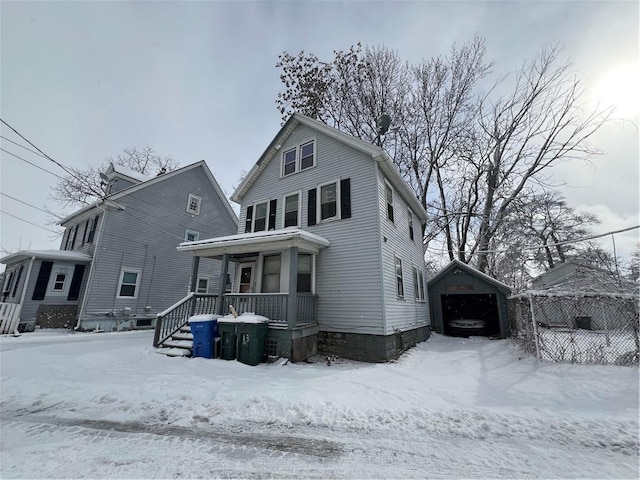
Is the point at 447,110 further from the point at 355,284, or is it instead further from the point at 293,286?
the point at 293,286

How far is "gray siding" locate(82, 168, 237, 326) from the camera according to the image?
1420cm

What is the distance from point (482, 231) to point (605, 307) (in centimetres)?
1280

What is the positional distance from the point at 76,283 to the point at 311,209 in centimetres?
1362

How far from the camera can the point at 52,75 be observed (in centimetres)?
907

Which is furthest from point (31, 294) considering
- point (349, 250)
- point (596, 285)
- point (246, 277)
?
point (596, 285)

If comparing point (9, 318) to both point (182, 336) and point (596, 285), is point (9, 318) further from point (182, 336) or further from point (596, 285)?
point (596, 285)

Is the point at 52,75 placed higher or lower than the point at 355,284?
higher

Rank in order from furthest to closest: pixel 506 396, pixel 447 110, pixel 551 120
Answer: pixel 447 110, pixel 551 120, pixel 506 396

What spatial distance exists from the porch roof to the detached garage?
844 cm

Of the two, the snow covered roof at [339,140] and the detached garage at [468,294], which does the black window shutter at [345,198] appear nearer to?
the snow covered roof at [339,140]

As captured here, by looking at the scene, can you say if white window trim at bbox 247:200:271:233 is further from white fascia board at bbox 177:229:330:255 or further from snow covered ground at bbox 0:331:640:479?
snow covered ground at bbox 0:331:640:479

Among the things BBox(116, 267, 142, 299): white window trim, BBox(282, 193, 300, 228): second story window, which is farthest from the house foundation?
BBox(116, 267, 142, 299): white window trim

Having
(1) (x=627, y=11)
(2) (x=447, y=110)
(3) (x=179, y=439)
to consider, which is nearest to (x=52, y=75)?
(3) (x=179, y=439)

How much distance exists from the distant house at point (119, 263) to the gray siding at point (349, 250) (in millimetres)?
8043
